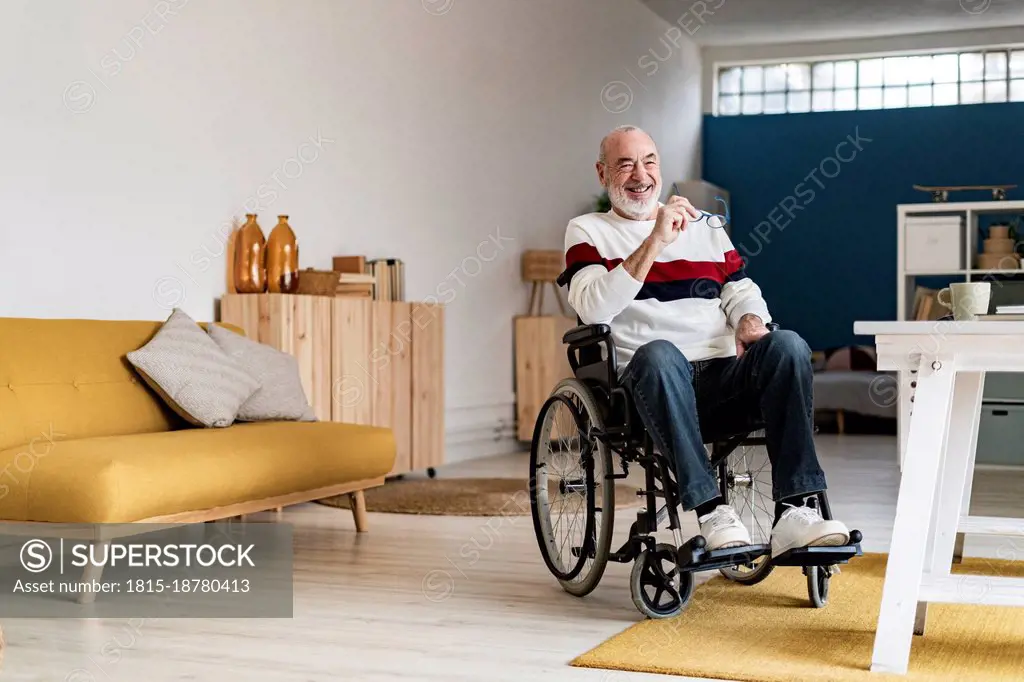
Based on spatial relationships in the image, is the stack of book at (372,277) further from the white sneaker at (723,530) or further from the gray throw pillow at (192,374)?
the white sneaker at (723,530)

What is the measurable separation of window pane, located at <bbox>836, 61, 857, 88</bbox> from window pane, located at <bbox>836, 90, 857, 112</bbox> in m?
0.06

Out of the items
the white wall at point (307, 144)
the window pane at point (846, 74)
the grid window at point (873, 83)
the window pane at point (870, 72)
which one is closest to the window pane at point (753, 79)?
the grid window at point (873, 83)

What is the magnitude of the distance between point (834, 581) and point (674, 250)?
954mm

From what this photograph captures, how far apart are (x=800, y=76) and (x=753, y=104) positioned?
48 centimetres

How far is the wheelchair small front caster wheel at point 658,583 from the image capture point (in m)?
2.59

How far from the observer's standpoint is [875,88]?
10.5 m

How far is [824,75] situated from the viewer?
1070cm

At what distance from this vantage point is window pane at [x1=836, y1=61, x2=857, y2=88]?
10.6 meters

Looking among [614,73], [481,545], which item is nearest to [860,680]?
[481,545]

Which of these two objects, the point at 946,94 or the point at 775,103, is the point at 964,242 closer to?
the point at 946,94

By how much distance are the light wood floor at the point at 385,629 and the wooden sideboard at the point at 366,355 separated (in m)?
0.89

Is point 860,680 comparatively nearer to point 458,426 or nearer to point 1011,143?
point 458,426

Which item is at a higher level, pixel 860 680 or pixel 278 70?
pixel 278 70

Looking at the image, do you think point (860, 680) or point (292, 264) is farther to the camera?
point (292, 264)
